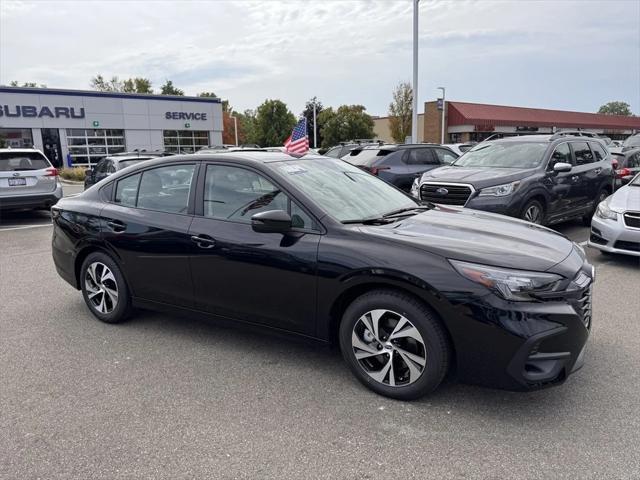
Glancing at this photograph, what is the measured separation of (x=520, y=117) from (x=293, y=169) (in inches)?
1878

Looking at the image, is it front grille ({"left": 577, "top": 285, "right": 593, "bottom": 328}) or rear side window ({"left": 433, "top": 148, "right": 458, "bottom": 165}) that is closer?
front grille ({"left": 577, "top": 285, "right": 593, "bottom": 328})

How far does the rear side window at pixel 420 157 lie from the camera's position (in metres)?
11.8

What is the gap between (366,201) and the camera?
411cm

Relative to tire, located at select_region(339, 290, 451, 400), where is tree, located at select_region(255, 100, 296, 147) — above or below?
above

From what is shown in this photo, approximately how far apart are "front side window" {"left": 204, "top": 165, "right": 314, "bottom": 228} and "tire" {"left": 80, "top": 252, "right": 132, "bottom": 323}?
4.00 feet

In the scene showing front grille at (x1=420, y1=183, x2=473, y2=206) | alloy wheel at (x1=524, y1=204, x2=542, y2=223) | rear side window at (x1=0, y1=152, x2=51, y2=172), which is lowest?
alloy wheel at (x1=524, y1=204, x2=542, y2=223)

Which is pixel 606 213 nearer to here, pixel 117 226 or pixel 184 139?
pixel 117 226

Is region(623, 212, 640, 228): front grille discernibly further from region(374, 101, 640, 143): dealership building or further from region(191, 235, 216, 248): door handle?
region(374, 101, 640, 143): dealership building

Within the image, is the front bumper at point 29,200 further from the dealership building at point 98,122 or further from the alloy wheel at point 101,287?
the dealership building at point 98,122

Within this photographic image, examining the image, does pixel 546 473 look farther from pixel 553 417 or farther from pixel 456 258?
pixel 456 258

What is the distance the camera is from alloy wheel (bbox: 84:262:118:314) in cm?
472

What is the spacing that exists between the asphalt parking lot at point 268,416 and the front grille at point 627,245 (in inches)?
95.7

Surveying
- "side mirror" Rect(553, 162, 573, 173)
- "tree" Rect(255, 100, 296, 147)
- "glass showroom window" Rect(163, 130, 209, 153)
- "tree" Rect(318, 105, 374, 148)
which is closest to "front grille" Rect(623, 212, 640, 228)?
"side mirror" Rect(553, 162, 573, 173)

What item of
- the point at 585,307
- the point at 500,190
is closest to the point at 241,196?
the point at 585,307
